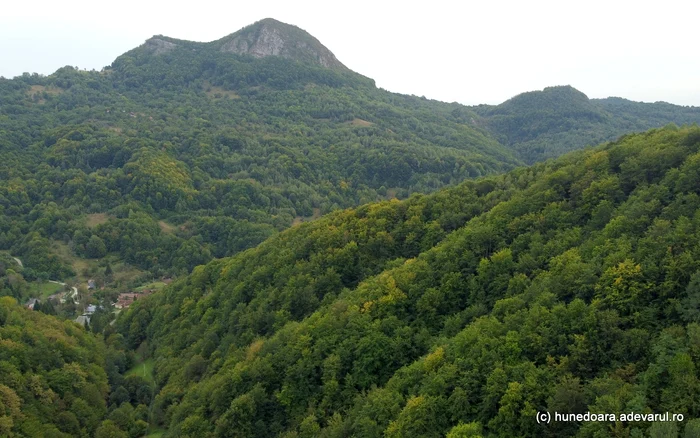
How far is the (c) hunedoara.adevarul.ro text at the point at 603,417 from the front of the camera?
20.5 metres

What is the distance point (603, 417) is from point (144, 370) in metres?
57.7

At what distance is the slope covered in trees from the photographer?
82.6 ft

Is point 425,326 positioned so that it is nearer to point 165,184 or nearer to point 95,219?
point 95,219

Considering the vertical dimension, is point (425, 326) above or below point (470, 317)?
below

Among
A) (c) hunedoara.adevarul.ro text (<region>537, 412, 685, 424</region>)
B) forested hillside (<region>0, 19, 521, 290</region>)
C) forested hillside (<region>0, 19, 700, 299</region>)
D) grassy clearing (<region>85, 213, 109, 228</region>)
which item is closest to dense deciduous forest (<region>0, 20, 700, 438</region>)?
(c) hunedoara.adevarul.ro text (<region>537, 412, 685, 424</region>)

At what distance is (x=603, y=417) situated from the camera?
21.6m

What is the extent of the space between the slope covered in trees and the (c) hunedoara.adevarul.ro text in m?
0.29

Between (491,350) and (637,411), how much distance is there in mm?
8738

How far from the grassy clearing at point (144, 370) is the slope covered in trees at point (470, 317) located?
85.1 inches

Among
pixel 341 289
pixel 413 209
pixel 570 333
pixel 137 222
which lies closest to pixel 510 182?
pixel 413 209

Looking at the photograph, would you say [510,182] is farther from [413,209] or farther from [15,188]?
[15,188]

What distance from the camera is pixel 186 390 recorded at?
48.7m

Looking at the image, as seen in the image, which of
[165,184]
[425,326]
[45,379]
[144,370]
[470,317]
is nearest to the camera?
[470,317]

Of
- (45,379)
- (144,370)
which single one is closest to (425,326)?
(45,379)
